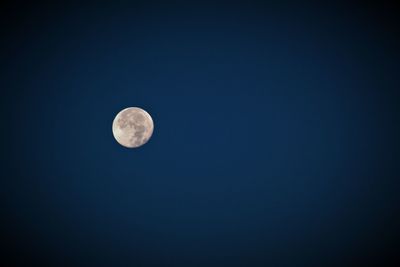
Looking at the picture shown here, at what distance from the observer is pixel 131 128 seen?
36.0 feet

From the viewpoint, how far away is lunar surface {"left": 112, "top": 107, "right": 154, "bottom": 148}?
11.0 meters

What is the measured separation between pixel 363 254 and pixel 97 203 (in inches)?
645

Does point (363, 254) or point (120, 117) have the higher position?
point (120, 117)

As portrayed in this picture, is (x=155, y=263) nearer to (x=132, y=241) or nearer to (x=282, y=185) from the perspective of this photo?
(x=132, y=241)

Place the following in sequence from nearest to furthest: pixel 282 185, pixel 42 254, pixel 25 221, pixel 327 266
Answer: pixel 327 266
pixel 42 254
pixel 25 221
pixel 282 185

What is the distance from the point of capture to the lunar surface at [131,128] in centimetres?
1096

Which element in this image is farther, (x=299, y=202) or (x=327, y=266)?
(x=299, y=202)

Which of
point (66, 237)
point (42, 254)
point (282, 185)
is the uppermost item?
point (282, 185)

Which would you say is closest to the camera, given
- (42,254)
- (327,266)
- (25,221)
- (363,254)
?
(363,254)

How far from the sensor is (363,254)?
13469mm

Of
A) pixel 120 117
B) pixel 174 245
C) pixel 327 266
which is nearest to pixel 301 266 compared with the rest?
pixel 327 266

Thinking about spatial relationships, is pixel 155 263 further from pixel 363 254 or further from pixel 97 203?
pixel 363 254

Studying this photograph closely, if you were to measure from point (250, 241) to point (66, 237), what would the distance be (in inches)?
457

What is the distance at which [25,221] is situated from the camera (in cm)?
1644
